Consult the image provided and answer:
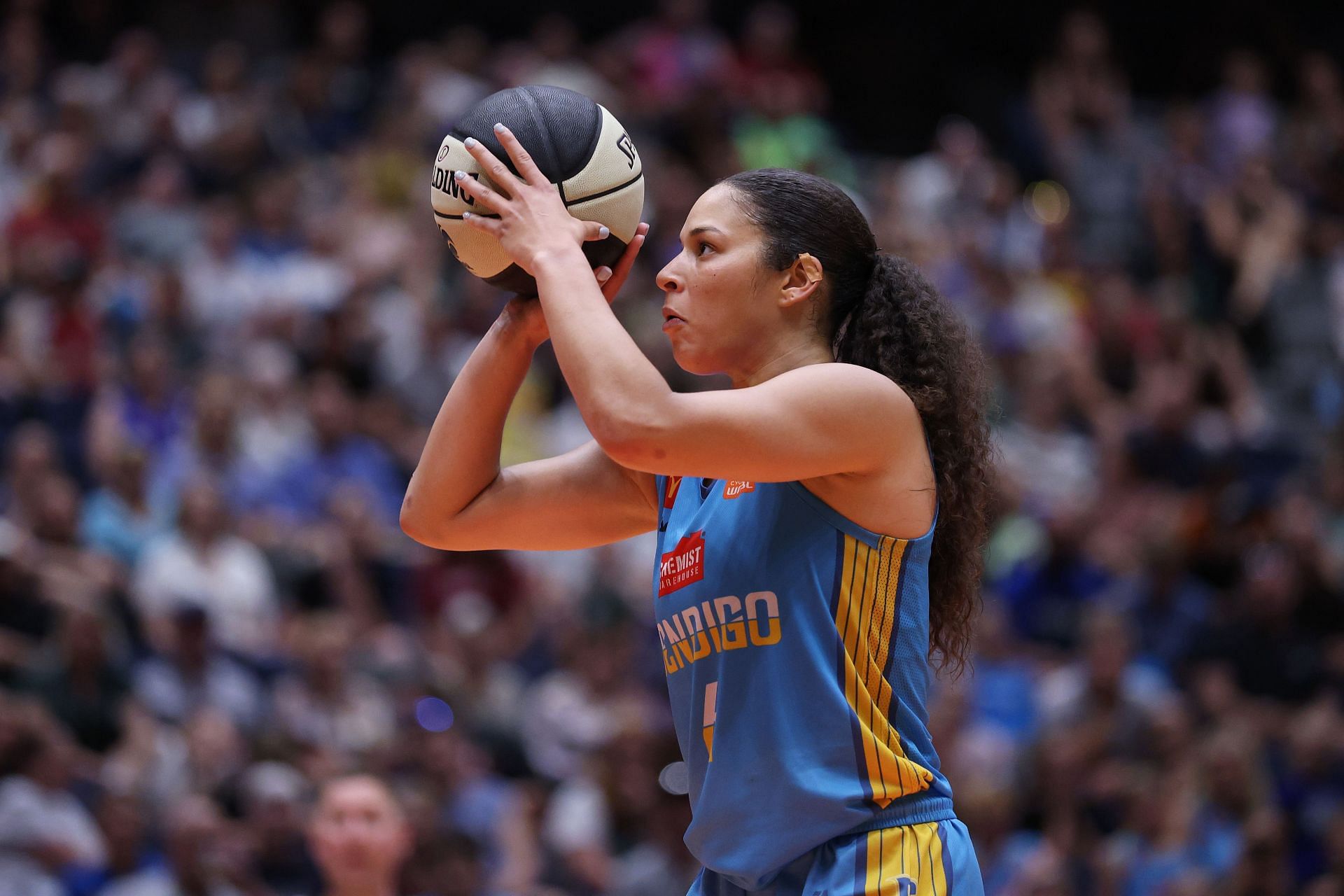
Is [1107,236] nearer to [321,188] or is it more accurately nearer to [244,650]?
[321,188]

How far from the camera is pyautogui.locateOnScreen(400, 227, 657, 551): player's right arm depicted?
347 centimetres

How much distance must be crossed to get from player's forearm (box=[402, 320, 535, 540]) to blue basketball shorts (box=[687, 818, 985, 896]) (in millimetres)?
1048

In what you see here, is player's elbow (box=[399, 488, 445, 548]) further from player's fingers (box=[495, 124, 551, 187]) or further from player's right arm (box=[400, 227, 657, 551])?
player's fingers (box=[495, 124, 551, 187])

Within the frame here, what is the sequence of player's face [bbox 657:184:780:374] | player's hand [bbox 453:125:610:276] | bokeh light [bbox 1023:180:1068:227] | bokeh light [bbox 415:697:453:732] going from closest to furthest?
1. player's hand [bbox 453:125:610:276]
2. player's face [bbox 657:184:780:374]
3. bokeh light [bbox 415:697:453:732]
4. bokeh light [bbox 1023:180:1068:227]

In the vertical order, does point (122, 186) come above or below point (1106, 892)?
above

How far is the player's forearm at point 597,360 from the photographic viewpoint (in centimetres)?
290

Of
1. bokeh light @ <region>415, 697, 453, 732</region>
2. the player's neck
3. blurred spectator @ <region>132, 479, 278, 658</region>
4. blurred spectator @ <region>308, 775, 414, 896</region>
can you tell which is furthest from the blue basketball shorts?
blurred spectator @ <region>132, 479, 278, 658</region>

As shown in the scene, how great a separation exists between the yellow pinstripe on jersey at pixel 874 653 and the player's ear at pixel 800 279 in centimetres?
50

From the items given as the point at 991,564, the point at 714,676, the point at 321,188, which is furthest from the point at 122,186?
the point at 714,676

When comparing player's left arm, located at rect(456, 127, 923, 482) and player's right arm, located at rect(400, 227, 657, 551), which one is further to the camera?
player's right arm, located at rect(400, 227, 657, 551)

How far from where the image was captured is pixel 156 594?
26.6ft

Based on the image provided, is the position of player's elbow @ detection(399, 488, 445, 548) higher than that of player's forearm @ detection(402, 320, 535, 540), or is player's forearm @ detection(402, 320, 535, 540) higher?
player's forearm @ detection(402, 320, 535, 540)

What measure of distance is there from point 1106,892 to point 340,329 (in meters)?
5.33

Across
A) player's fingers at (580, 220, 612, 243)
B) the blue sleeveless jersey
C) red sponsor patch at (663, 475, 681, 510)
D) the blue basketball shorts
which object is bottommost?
the blue basketball shorts
